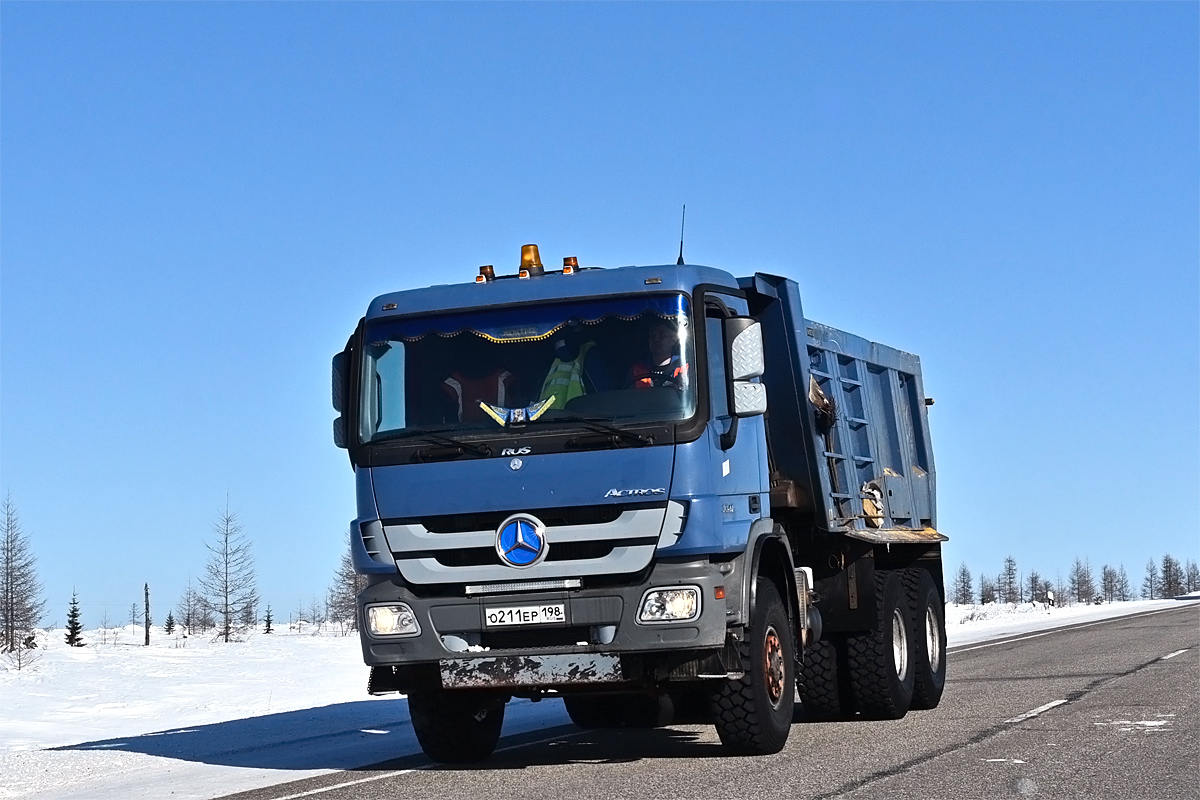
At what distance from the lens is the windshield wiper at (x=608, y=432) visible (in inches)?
356

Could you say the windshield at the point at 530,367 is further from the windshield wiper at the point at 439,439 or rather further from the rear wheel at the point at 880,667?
the rear wheel at the point at 880,667

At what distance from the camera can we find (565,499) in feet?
29.7

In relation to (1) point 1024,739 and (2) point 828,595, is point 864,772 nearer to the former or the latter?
(1) point 1024,739

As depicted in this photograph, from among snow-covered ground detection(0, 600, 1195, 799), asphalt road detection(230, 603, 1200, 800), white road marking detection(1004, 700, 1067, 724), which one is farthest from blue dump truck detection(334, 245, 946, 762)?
white road marking detection(1004, 700, 1067, 724)

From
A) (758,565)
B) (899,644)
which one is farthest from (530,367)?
(899,644)

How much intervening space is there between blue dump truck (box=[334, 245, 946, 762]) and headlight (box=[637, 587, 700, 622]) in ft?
0.04

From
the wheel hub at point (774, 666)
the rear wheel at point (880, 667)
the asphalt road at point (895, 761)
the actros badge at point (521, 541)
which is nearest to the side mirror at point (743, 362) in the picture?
the actros badge at point (521, 541)

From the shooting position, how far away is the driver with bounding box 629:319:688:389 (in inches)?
364

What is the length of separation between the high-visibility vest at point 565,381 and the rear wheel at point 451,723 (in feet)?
7.39

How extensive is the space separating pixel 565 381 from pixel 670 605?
1.62 meters

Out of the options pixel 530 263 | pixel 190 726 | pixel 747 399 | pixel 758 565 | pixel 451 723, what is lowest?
pixel 190 726

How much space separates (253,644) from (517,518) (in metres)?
36.7

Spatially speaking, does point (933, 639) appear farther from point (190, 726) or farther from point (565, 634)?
point (190, 726)

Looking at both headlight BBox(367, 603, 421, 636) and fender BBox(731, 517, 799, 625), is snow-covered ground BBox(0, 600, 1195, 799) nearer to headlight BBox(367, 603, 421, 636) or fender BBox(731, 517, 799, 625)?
headlight BBox(367, 603, 421, 636)
